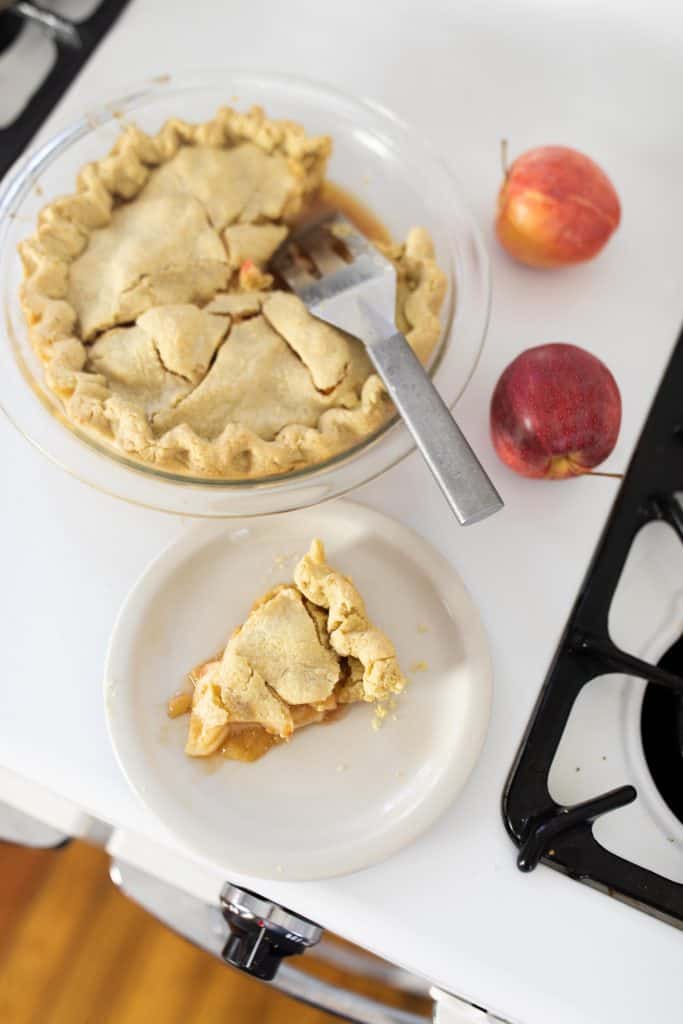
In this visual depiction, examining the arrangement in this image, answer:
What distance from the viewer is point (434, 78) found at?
1008 millimetres

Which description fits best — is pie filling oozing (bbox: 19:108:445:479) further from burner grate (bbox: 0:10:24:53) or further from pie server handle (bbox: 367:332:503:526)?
burner grate (bbox: 0:10:24:53)

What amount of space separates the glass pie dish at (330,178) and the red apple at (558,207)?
0.17 feet

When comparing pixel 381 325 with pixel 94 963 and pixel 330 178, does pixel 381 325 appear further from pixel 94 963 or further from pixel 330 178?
pixel 94 963

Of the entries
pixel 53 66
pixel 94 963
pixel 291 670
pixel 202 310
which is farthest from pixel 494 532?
pixel 94 963

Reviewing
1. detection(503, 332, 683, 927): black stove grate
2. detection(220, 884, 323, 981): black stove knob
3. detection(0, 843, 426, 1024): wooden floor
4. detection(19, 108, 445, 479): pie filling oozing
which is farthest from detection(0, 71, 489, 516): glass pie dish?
detection(0, 843, 426, 1024): wooden floor

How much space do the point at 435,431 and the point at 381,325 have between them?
132 mm

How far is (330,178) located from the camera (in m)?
0.95

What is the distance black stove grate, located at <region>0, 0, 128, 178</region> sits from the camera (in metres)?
0.96

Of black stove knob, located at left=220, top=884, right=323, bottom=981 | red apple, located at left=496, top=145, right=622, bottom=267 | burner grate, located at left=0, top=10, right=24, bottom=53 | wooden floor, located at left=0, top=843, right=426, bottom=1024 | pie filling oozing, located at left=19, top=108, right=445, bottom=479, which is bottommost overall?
wooden floor, located at left=0, top=843, right=426, bottom=1024

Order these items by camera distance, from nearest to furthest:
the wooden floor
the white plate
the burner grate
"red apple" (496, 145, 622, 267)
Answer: the white plate, "red apple" (496, 145, 622, 267), the burner grate, the wooden floor

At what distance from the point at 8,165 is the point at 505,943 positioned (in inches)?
34.9

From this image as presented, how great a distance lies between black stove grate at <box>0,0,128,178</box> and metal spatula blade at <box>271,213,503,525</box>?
32 cm

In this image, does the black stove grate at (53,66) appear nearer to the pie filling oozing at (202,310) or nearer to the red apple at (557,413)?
the pie filling oozing at (202,310)

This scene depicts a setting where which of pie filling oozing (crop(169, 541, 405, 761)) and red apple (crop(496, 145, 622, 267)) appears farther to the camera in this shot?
red apple (crop(496, 145, 622, 267))
